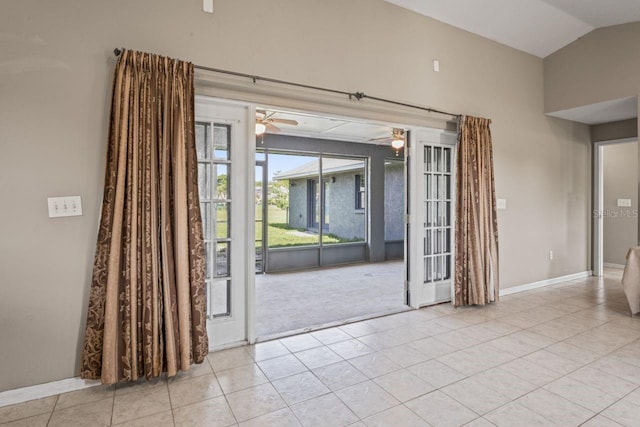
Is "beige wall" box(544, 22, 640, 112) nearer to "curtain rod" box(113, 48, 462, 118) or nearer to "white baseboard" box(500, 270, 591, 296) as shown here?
"curtain rod" box(113, 48, 462, 118)

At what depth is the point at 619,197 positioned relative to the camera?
661 centimetres

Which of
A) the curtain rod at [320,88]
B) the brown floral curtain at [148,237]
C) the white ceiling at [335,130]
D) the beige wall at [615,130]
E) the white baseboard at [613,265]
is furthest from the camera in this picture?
the white baseboard at [613,265]

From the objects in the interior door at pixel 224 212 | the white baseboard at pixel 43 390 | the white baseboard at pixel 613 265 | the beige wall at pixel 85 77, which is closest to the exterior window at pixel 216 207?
the interior door at pixel 224 212

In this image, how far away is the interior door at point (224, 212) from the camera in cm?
293

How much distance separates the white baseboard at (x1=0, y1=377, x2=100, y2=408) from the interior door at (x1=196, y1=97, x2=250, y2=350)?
92 centimetres

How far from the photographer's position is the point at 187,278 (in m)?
2.52

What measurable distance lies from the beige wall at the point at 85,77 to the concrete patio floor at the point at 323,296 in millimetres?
1764

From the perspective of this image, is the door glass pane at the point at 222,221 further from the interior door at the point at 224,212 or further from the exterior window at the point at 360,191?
the exterior window at the point at 360,191

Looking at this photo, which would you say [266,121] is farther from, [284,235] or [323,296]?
[284,235]

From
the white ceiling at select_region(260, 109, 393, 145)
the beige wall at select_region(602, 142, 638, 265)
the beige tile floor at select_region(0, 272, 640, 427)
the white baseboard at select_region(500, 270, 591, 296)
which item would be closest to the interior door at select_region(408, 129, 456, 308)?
the beige tile floor at select_region(0, 272, 640, 427)

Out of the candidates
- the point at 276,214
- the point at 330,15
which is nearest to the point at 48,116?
the point at 330,15

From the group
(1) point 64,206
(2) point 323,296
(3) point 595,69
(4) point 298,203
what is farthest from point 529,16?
(4) point 298,203

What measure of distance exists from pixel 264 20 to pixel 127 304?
99.1 inches

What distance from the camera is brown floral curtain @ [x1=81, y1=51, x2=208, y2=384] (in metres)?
2.32
